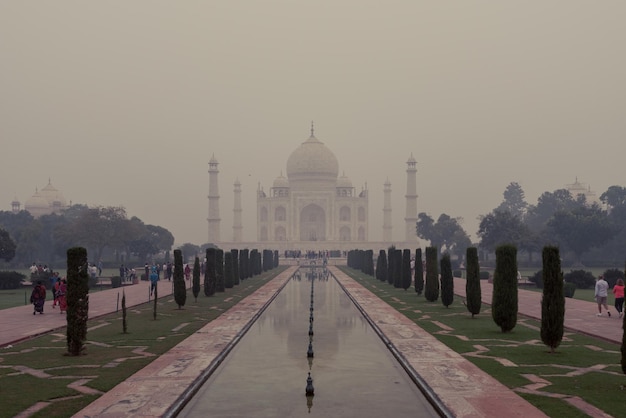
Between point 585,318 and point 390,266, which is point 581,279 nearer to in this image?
point 390,266

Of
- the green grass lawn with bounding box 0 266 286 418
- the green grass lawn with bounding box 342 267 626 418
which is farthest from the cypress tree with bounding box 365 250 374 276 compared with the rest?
the green grass lawn with bounding box 342 267 626 418

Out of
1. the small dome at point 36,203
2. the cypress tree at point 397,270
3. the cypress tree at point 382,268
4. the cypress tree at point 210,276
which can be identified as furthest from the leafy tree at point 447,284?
the small dome at point 36,203

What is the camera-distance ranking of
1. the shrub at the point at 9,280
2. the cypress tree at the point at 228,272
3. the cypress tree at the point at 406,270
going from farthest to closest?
the shrub at the point at 9,280 → the cypress tree at the point at 228,272 → the cypress tree at the point at 406,270

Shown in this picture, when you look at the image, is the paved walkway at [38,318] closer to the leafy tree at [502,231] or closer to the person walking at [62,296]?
the person walking at [62,296]

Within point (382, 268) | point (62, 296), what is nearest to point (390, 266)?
point (382, 268)

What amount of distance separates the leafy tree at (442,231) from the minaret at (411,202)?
944 mm

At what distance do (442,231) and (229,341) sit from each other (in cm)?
6500

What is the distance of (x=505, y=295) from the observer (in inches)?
588

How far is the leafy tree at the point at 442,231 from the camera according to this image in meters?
74.4

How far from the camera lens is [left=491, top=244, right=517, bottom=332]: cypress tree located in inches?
584

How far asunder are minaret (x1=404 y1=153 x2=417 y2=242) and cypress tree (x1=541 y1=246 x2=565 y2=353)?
226 ft

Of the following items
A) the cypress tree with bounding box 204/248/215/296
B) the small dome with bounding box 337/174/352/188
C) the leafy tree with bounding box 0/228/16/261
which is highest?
the small dome with bounding box 337/174/352/188

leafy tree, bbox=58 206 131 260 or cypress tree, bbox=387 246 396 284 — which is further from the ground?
leafy tree, bbox=58 206 131 260

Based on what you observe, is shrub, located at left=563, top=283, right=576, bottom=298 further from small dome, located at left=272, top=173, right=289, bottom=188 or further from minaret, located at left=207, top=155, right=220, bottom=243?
small dome, located at left=272, top=173, right=289, bottom=188
